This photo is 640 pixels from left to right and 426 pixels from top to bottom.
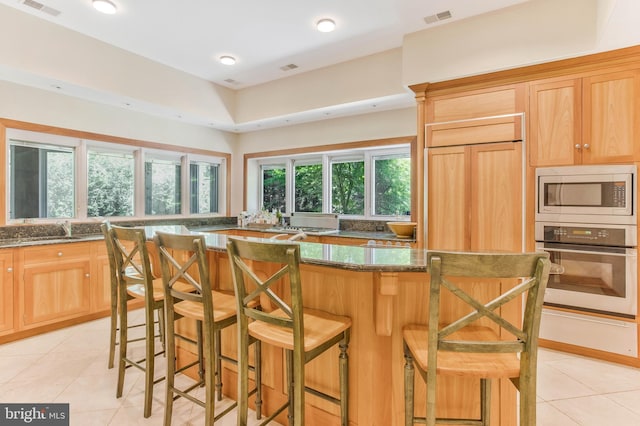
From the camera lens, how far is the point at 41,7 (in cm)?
283

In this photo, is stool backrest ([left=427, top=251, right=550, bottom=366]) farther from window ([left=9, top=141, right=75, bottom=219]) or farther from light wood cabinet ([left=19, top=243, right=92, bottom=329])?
window ([left=9, top=141, right=75, bottom=219])

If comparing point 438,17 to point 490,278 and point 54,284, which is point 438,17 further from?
point 54,284

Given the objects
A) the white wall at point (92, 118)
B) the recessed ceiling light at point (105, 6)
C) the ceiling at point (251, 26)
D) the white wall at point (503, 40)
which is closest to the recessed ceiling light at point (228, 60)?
the ceiling at point (251, 26)

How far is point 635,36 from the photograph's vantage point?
239 cm

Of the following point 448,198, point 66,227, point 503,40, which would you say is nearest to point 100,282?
point 66,227

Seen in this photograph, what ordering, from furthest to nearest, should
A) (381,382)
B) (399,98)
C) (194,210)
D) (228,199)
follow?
(228,199) → (194,210) → (399,98) → (381,382)

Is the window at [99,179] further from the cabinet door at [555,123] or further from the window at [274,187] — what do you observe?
the cabinet door at [555,123]

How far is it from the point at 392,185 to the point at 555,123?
206 centimetres

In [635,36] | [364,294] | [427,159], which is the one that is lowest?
[364,294]

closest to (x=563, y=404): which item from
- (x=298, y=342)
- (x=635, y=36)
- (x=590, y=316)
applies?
(x=590, y=316)

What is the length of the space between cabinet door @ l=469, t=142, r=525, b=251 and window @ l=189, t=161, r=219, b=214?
420 centimetres

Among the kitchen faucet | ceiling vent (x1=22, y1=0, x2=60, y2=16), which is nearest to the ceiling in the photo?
ceiling vent (x1=22, y1=0, x2=60, y2=16)

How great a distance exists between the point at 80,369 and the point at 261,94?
3873 millimetres

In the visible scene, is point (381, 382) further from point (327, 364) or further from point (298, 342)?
point (298, 342)
